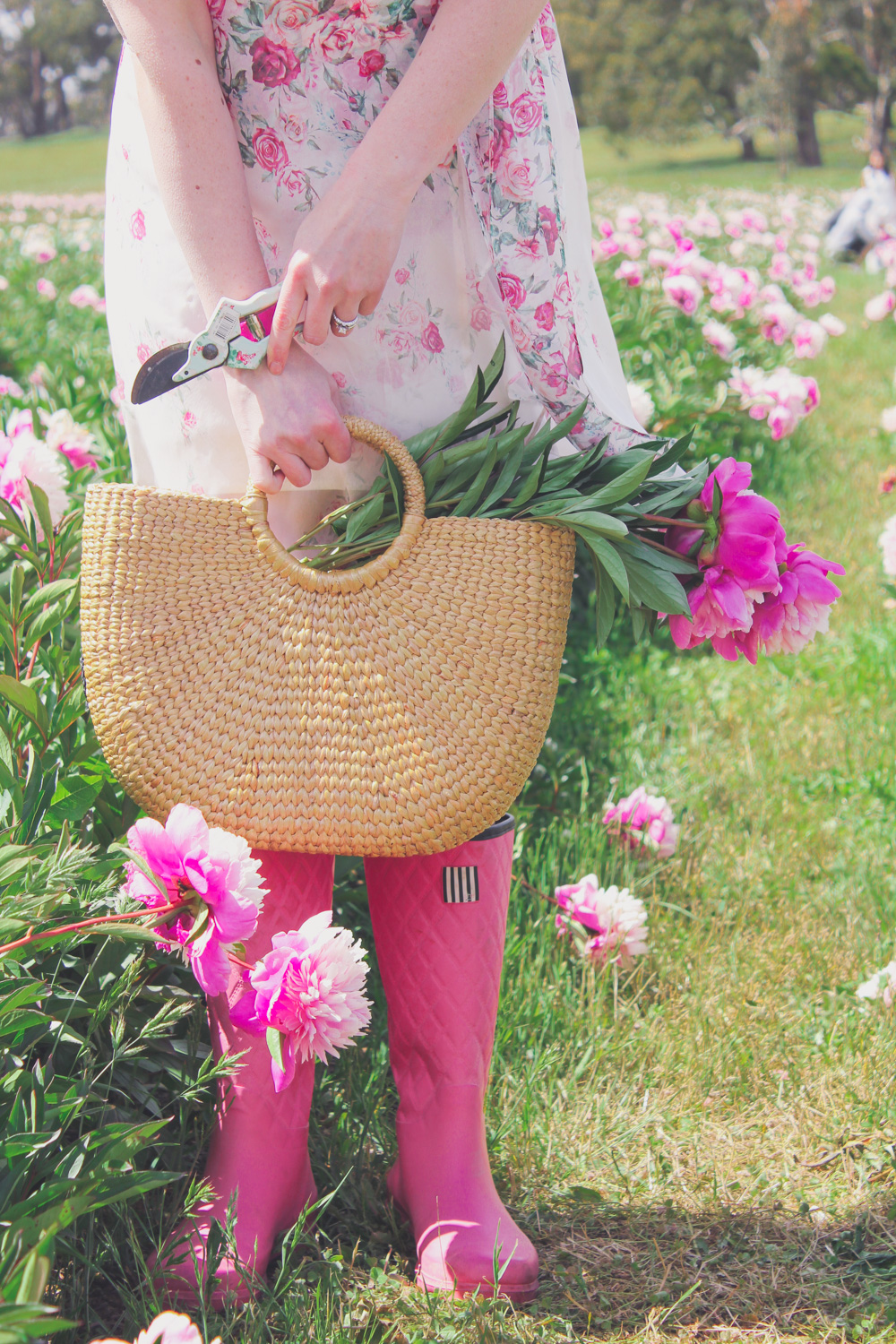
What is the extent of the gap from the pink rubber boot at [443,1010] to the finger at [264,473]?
1.44 ft

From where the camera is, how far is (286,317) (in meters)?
1.09

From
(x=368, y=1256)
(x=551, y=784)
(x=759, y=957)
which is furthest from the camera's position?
(x=551, y=784)

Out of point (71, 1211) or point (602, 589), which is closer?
point (71, 1211)

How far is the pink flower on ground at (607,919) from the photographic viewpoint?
5.46 ft

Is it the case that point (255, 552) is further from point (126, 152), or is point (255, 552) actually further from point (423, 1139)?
point (423, 1139)

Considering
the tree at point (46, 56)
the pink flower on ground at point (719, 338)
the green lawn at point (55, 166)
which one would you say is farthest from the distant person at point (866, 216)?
the tree at point (46, 56)

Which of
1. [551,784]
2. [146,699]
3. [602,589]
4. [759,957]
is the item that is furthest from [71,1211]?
[551,784]

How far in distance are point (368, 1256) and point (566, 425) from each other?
36.5 inches

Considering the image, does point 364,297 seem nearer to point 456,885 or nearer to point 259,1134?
point 456,885

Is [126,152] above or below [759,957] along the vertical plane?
above

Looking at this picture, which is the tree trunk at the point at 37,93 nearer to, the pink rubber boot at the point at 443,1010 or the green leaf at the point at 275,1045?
the pink rubber boot at the point at 443,1010

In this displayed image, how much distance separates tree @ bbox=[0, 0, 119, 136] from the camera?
5803 cm

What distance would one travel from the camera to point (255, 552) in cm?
117

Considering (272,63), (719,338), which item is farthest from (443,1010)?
(719,338)
